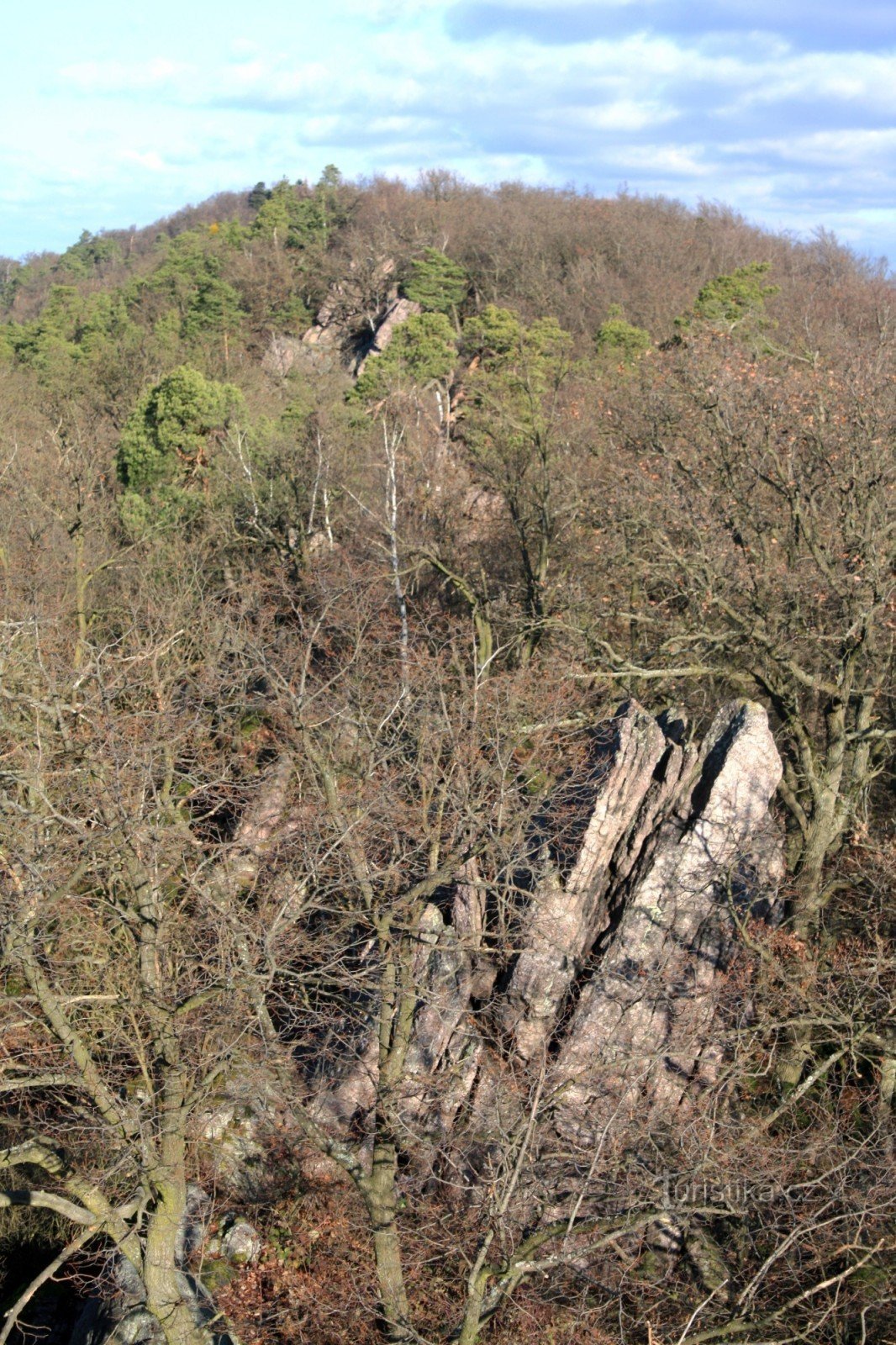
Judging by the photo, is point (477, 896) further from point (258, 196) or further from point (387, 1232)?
point (258, 196)

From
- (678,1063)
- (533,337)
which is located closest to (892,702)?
(678,1063)

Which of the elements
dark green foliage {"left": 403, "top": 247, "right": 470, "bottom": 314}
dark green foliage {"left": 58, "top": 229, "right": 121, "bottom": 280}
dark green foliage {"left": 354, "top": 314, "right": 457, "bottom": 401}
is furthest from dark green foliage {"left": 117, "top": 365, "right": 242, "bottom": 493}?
dark green foliage {"left": 58, "top": 229, "right": 121, "bottom": 280}

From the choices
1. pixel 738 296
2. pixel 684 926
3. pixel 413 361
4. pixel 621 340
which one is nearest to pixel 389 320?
pixel 413 361

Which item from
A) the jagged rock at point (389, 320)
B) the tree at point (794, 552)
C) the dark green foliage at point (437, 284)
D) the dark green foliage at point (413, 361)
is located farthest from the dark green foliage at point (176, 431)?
the dark green foliage at point (437, 284)

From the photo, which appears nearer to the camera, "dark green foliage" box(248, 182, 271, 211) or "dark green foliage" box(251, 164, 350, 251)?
"dark green foliage" box(251, 164, 350, 251)

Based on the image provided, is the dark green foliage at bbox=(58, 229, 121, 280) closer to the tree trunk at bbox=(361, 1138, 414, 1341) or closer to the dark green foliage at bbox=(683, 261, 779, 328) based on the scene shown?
the dark green foliage at bbox=(683, 261, 779, 328)

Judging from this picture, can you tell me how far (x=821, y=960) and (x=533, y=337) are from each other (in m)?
27.4

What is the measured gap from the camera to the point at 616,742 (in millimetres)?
16391

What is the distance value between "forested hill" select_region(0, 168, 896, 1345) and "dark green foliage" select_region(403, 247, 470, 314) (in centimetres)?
2447

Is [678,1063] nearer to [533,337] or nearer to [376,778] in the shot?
→ [376,778]

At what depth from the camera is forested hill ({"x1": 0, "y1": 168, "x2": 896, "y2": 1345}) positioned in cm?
1107

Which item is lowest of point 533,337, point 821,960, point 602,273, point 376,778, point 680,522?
point 821,960

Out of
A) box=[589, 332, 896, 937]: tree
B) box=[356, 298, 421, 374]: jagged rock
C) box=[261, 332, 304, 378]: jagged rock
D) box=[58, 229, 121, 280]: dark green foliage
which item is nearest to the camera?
box=[589, 332, 896, 937]: tree

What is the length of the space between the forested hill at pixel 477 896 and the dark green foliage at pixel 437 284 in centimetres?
2447
